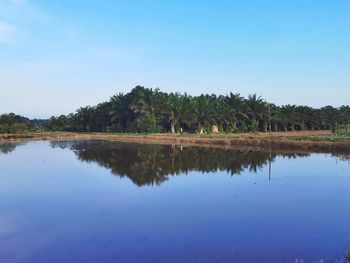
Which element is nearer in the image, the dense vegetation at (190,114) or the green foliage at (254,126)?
the dense vegetation at (190,114)

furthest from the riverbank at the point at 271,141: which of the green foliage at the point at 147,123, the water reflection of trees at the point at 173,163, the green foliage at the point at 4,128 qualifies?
the green foliage at the point at 4,128

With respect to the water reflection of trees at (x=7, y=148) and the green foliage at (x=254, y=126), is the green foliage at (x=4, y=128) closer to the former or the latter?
the water reflection of trees at (x=7, y=148)

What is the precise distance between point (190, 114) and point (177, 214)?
3778 centimetres

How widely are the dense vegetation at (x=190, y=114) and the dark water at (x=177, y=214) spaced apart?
29014 mm

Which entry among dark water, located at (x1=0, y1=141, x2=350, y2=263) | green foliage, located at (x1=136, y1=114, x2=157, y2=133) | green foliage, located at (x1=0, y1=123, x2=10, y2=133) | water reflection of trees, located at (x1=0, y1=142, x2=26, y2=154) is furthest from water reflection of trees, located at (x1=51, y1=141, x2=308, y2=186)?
green foliage, located at (x1=0, y1=123, x2=10, y2=133)

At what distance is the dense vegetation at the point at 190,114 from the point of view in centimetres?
4834

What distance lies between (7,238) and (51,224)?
4.26 ft

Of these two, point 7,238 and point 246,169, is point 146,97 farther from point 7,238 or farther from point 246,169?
point 7,238

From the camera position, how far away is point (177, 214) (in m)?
10.1

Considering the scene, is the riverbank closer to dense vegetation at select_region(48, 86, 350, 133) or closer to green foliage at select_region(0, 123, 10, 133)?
dense vegetation at select_region(48, 86, 350, 133)

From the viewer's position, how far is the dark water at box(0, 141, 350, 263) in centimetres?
729

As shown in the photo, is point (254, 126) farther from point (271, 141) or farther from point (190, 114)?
point (271, 141)

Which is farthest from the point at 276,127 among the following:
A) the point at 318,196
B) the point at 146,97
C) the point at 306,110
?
the point at 318,196

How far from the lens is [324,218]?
955 cm
